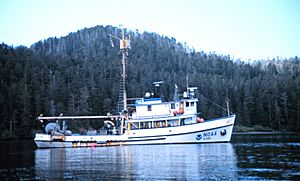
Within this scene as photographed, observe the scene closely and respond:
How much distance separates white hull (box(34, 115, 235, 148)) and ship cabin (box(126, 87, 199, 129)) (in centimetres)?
112

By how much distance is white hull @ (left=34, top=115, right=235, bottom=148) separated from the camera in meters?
53.6

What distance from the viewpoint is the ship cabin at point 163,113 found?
55375 mm

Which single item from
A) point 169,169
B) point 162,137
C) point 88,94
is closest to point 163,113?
point 162,137

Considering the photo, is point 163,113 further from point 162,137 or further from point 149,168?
point 149,168

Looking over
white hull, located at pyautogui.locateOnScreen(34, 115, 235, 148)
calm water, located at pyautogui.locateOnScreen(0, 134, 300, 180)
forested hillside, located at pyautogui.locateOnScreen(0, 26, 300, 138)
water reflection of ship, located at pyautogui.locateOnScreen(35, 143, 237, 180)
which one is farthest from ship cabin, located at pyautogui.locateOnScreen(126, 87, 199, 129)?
forested hillside, located at pyautogui.locateOnScreen(0, 26, 300, 138)

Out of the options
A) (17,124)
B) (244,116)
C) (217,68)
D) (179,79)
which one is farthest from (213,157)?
(217,68)

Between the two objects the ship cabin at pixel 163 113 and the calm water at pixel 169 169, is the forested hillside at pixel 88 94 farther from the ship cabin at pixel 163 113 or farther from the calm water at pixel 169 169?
the calm water at pixel 169 169

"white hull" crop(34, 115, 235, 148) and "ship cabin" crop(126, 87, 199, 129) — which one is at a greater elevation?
"ship cabin" crop(126, 87, 199, 129)

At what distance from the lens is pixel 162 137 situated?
54.8 meters

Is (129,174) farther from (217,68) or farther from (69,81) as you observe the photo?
(217,68)

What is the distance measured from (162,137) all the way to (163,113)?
349 centimetres

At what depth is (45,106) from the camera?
332 feet

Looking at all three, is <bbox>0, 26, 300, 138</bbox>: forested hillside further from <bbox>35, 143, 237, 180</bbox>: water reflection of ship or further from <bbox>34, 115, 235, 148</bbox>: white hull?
<bbox>35, 143, 237, 180</bbox>: water reflection of ship

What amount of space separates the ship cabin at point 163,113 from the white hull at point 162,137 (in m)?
1.12
